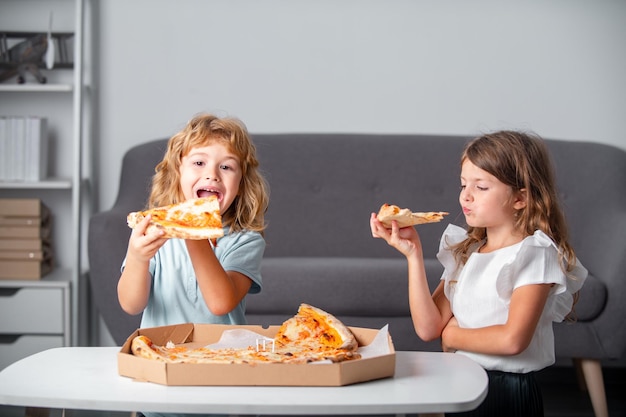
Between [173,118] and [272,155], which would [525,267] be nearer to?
[272,155]

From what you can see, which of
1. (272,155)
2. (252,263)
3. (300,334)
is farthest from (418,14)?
(300,334)

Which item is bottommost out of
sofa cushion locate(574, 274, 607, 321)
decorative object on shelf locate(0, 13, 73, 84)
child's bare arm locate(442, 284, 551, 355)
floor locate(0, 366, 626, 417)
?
floor locate(0, 366, 626, 417)

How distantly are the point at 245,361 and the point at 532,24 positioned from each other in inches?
120

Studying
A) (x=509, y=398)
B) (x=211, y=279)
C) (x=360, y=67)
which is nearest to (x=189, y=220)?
(x=211, y=279)

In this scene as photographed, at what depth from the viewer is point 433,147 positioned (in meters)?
3.43

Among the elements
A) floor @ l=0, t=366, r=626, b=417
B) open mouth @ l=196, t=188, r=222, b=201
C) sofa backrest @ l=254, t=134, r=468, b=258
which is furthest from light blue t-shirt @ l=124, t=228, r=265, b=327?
sofa backrest @ l=254, t=134, r=468, b=258

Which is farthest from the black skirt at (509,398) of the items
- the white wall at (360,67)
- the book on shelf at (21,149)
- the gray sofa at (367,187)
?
A: the book on shelf at (21,149)

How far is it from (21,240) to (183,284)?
6.18ft

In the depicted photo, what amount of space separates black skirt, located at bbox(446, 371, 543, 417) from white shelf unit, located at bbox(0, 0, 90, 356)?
2.14m

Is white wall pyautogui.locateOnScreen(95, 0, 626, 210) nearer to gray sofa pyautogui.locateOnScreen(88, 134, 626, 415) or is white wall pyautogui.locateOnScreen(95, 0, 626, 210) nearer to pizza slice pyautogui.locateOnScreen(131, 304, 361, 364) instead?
gray sofa pyautogui.locateOnScreen(88, 134, 626, 415)

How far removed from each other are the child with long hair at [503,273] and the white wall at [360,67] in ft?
6.58

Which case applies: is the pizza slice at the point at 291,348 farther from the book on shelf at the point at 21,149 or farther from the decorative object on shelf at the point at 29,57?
the decorative object on shelf at the point at 29,57

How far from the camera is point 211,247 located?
1567 mm

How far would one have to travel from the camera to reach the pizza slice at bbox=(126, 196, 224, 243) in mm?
1271
